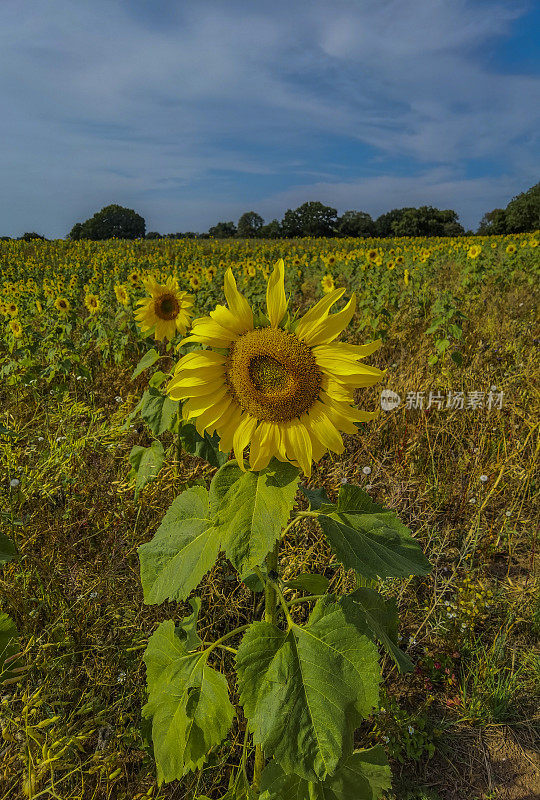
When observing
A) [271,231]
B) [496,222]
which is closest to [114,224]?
[271,231]

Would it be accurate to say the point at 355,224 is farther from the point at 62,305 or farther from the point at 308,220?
the point at 62,305

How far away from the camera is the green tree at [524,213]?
40188mm

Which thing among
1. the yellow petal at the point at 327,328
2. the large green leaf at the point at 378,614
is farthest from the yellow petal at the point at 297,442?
the large green leaf at the point at 378,614

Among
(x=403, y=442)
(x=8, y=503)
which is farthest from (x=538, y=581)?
(x=8, y=503)

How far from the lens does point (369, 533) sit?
123 cm

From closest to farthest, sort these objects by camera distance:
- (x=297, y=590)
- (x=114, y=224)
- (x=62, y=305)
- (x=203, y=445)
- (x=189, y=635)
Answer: (x=189, y=635)
(x=203, y=445)
(x=297, y=590)
(x=62, y=305)
(x=114, y=224)

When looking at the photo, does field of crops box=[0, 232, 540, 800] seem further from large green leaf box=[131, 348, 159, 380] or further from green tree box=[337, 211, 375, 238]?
green tree box=[337, 211, 375, 238]

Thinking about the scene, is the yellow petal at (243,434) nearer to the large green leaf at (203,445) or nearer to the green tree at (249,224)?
the large green leaf at (203,445)

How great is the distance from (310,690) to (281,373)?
2.41ft

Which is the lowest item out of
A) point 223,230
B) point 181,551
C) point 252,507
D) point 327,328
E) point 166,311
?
point 181,551

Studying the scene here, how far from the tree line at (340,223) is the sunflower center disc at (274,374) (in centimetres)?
3825

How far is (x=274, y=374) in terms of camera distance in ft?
3.69

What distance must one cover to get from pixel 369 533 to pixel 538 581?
6.08ft

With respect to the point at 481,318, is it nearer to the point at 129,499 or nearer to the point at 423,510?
the point at 423,510
